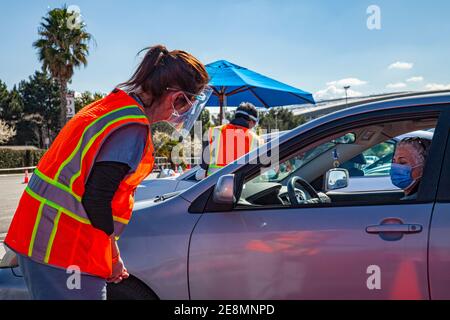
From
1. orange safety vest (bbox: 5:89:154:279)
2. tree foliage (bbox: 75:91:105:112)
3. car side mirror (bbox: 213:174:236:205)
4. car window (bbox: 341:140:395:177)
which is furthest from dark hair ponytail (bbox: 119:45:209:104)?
tree foliage (bbox: 75:91:105:112)

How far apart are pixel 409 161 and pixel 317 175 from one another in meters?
0.96

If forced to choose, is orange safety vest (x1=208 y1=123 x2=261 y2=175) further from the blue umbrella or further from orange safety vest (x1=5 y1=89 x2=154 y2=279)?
orange safety vest (x1=5 y1=89 x2=154 y2=279)

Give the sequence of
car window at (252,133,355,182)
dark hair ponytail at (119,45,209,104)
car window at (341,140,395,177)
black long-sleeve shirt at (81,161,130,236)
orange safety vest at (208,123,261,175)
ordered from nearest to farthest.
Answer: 1. black long-sleeve shirt at (81,161,130,236)
2. dark hair ponytail at (119,45,209,104)
3. car window at (252,133,355,182)
4. orange safety vest at (208,123,261,175)
5. car window at (341,140,395,177)

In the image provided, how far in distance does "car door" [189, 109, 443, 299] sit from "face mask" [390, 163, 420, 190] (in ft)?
3.10

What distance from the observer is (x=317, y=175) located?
386 centimetres

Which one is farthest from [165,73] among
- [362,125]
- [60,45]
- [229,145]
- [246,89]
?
[60,45]

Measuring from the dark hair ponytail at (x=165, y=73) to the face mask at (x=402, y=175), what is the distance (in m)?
1.94

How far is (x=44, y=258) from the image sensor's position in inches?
62.8

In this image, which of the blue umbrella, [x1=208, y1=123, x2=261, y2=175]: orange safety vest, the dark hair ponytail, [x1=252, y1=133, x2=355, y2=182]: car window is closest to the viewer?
the dark hair ponytail

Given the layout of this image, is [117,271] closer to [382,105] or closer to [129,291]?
[129,291]

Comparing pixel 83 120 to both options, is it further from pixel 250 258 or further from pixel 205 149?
pixel 205 149

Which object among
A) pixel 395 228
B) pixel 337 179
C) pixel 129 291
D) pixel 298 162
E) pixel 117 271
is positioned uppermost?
pixel 298 162

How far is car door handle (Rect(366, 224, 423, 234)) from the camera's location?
6.57 feet
